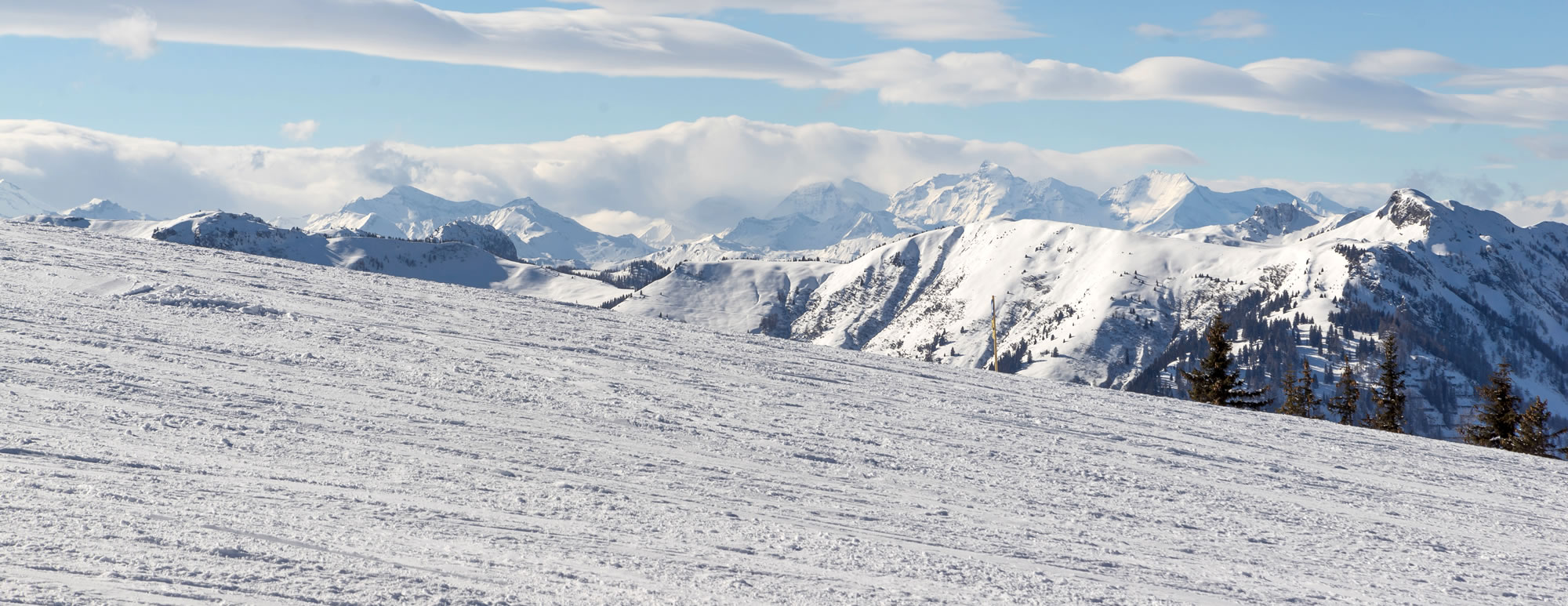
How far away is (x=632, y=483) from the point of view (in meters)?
11.3

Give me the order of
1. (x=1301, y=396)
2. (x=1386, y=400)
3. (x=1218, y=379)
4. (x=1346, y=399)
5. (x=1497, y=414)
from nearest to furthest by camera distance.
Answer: (x=1497, y=414), (x=1218, y=379), (x=1386, y=400), (x=1346, y=399), (x=1301, y=396)

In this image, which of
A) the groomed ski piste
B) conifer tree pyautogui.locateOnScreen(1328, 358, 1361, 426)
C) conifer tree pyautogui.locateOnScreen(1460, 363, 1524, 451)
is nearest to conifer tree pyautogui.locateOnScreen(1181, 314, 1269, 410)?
conifer tree pyautogui.locateOnScreen(1328, 358, 1361, 426)

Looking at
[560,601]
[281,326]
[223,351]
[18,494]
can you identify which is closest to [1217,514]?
[560,601]

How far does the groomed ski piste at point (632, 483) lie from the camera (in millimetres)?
8289

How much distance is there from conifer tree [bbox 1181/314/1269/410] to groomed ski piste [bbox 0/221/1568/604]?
90.7 ft

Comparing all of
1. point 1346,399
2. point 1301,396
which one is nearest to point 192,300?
point 1346,399

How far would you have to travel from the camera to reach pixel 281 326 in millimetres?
18500

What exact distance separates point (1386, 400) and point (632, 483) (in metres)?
54.2

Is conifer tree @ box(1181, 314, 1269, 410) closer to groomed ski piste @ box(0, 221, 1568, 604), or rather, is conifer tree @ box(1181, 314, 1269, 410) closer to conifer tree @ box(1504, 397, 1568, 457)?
conifer tree @ box(1504, 397, 1568, 457)

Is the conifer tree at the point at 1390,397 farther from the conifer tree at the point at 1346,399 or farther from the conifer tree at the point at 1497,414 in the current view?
the conifer tree at the point at 1497,414

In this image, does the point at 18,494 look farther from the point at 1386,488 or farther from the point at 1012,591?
the point at 1386,488

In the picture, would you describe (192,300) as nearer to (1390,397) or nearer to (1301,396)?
(1301,396)

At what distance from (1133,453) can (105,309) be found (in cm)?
1773

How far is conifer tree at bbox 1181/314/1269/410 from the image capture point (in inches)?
1860
